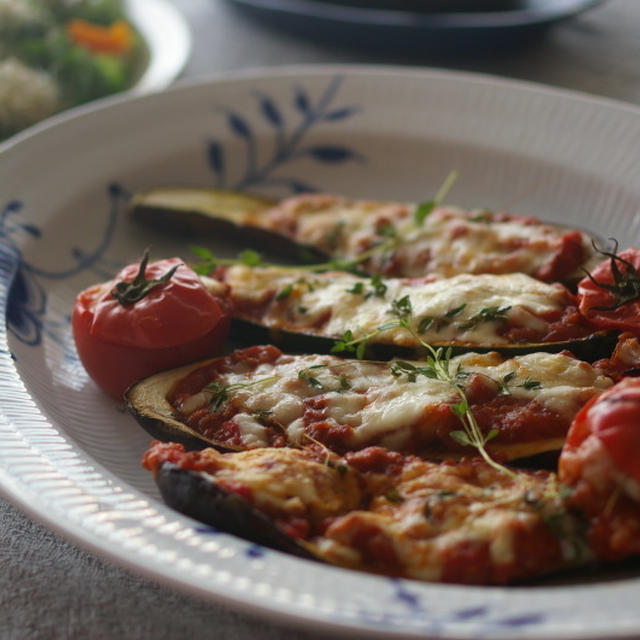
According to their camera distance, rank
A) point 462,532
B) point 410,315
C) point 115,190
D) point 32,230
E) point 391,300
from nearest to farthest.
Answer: point 462,532, point 410,315, point 391,300, point 32,230, point 115,190

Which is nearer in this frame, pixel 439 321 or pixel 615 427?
pixel 615 427

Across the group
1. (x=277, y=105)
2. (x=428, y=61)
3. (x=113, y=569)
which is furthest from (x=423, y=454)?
(x=428, y=61)

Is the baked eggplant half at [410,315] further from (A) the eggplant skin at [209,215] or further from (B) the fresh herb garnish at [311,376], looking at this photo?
(A) the eggplant skin at [209,215]

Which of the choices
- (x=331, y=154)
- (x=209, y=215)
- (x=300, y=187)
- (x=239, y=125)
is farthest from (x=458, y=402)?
(x=239, y=125)

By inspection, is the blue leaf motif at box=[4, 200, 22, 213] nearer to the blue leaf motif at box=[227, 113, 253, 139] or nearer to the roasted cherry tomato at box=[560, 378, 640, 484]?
the blue leaf motif at box=[227, 113, 253, 139]

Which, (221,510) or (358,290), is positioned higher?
(358,290)

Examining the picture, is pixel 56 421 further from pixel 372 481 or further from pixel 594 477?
pixel 594 477

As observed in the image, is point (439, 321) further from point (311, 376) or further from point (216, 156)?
point (216, 156)

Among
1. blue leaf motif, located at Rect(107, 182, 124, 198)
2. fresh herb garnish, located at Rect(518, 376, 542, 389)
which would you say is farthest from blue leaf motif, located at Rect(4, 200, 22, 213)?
fresh herb garnish, located at Rect(518, 376, 542, 389)
